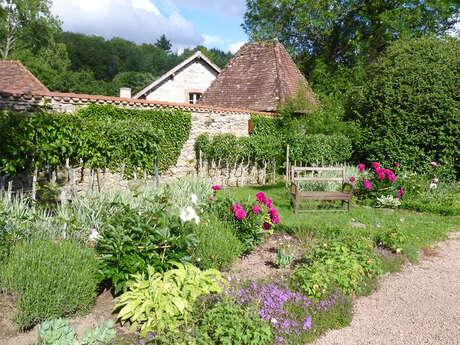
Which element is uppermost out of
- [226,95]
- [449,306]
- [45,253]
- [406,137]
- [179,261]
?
[226,95]

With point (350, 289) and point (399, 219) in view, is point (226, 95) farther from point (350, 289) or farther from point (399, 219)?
point (350, 289)

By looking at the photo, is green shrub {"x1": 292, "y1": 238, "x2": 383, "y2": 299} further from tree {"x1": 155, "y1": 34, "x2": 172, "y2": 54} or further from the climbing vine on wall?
tree {"x1": 155, "y1": 34, "x2": 172, "y2": 54}

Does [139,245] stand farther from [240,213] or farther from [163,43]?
[163,43]

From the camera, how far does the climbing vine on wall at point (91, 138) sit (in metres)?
5.54

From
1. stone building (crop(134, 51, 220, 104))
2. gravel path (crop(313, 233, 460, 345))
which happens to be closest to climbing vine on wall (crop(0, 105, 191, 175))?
gravel path (crop(313, 233, 460, 345))

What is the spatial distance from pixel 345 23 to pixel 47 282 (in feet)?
75.3

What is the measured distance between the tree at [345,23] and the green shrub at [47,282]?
19.7 meters

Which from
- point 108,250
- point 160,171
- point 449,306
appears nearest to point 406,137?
point 160,171

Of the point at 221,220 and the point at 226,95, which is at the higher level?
the point at 226,95

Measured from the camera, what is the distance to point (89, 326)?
9.82 feet

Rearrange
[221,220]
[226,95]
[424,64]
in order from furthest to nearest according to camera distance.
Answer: [226,95], [424,64], [221,220]

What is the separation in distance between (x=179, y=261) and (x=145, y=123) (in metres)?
5.18

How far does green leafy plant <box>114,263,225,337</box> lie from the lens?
2.88 meters

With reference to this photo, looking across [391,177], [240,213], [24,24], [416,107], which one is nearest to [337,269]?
[240,213]
